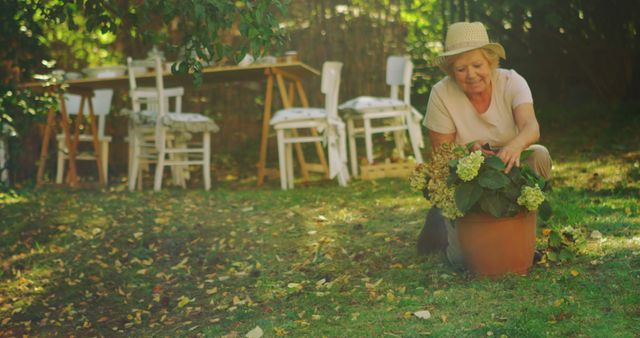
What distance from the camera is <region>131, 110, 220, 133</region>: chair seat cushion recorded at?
734cm

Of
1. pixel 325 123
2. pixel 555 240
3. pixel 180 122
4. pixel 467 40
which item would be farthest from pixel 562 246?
pixel 180 122

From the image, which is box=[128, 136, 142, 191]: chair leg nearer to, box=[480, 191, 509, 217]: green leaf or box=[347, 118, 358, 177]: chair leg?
box=[347, 118, 358, 177]: chair leg

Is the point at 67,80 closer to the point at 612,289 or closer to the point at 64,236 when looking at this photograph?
the point at 64,236

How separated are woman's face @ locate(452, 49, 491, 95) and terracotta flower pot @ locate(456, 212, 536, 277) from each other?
60 centimetres

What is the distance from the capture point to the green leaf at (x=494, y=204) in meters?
3.50

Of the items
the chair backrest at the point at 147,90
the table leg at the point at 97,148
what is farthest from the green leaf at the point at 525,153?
the table leg at the point at 97,148

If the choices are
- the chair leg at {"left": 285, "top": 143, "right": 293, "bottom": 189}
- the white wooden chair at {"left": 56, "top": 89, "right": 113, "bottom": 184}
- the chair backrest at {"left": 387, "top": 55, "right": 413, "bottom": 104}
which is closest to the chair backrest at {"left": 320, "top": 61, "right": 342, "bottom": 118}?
the chair leg at {"left": 285, "top": 143, "right": 293, "bottom": 189}

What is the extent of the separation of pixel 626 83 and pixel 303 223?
5298 mm

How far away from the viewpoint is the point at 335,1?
10203mm

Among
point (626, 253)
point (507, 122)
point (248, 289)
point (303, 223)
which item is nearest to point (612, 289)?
point (626, 253)

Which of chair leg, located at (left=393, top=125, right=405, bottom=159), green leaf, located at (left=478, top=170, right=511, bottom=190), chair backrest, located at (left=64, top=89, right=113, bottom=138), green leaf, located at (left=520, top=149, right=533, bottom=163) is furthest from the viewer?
chair backrest, located at (left=64, top=89, right=113, bottom=138)

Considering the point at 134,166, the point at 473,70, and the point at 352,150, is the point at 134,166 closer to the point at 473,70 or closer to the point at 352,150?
the point at 352,150

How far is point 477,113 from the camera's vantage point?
394cm

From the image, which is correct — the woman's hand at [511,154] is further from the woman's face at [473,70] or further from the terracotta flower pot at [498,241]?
the woman's face at [473,70]
